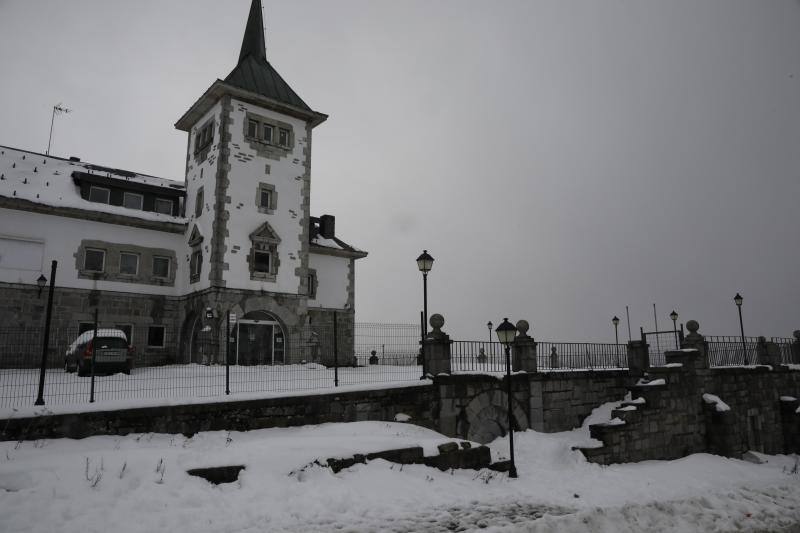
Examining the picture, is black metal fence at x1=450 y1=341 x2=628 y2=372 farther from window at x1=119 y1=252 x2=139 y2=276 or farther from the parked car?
window at x1=119 y1=252 x2=139 y2=276

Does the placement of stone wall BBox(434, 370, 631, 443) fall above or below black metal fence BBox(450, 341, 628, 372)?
below

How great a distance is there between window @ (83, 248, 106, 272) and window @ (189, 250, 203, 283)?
3881mm

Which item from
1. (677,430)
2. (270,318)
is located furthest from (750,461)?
(270,318)

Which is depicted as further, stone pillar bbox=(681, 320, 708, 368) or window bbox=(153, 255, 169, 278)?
window bbox=(153, 255, 169, 278)

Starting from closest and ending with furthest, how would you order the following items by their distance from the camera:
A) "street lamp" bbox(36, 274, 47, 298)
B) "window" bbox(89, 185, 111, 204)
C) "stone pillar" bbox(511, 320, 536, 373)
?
"stone pillar" bbox(511, 320, 536, 373) < "street lamp" bbox(36, 274, 47, 298) < "window" bbox(89, 185, 111, 204)

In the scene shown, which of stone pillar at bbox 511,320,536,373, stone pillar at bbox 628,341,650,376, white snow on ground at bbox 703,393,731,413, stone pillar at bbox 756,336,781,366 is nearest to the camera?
stone pillar at bbox 511,320,536,373

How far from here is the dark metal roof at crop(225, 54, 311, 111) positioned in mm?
26609

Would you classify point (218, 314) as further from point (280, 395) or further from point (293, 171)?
point (280, 395)

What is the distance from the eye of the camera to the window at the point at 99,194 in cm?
2583

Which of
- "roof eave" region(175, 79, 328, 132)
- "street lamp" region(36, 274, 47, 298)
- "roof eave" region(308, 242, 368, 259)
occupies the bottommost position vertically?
"street lamp" region(36, 274, 47, 298)

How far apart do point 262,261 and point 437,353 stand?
13.2 metres

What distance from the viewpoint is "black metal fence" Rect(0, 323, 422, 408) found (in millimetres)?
12242

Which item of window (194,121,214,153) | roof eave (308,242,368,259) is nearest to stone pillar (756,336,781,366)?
roof eave (308,242,368,259)

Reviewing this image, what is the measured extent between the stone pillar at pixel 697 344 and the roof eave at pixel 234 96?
20236mm
